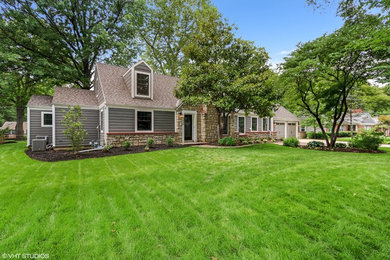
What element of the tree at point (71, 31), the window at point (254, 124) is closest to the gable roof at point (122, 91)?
the tree at point (71, 31)

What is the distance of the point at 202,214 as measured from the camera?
281 cm

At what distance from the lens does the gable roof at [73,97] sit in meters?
10.8

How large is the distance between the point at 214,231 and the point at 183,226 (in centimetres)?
46

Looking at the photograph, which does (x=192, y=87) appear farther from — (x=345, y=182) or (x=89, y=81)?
(x=89, y=81)

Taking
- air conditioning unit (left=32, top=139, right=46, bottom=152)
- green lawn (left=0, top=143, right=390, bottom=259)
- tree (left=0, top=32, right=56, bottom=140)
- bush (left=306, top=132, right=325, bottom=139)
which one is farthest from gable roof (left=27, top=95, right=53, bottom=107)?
bush (left=306, top=132, right=325, bottom=139)

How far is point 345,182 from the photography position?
152 inches

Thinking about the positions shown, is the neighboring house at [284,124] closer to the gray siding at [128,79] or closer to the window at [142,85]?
the window at [142,85]

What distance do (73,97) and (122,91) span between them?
10.7 ft

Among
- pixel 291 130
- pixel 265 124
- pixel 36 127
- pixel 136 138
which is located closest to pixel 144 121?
pixel 136 138

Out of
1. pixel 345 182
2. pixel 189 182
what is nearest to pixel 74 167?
pixel 189 182

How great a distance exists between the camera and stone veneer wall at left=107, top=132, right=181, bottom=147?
10.3 m

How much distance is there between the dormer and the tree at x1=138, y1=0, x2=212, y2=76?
296 inches

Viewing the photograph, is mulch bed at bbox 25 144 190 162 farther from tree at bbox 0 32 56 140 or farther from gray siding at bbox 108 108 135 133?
tree at bbox 0 32 56 140

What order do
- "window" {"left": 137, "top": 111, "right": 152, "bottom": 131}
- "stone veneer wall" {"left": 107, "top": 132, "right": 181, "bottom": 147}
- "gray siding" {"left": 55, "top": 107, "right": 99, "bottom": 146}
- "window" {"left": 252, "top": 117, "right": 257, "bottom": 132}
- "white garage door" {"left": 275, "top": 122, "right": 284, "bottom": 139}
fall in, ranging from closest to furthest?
"stone veneer wall" {"left": 107, "top": 132, "right": 181, "bottom": 147} → "gray siding" {"left": 55, "top": 107, "right": 99, "bottom": 146} → "window" {"left": 137, "top": 111, "right": 152, "bottom": 131} → "window" {"left": 252, "top": 117, "right": 257, "bottom": 132} → "white garage door" {"left": 275, "top": 122, "right": 284, "bottom": 139}
